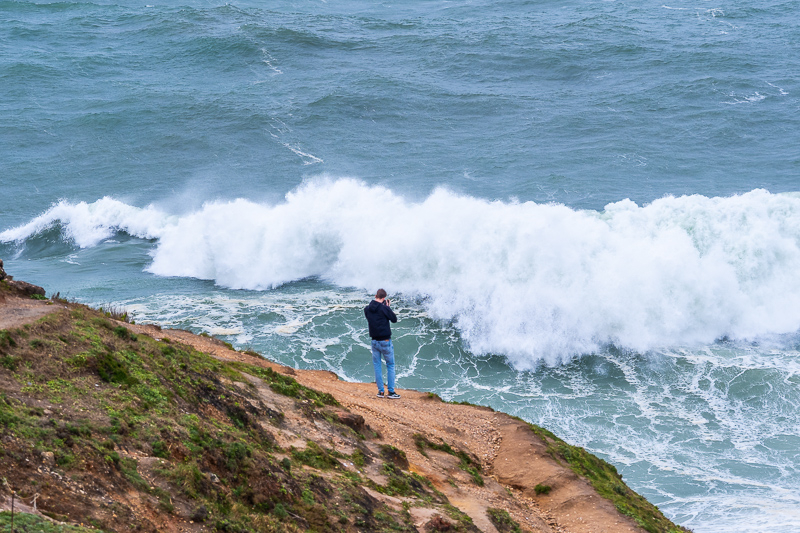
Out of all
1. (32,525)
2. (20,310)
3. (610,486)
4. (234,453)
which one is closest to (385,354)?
(610,486)

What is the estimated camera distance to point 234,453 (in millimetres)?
7855

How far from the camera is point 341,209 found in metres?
26.8

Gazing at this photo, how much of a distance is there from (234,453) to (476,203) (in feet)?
60.6

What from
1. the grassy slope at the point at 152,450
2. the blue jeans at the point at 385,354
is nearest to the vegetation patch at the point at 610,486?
the blue jeans at the point at 385,354

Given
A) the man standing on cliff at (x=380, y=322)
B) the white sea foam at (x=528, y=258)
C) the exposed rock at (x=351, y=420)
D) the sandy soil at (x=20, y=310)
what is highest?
the sandy soil at (x=20, y=310)

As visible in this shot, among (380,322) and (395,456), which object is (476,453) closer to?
(395,456)

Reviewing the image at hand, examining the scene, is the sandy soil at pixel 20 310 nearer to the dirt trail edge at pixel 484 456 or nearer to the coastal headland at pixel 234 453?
the coastal headland at pixel 234 453

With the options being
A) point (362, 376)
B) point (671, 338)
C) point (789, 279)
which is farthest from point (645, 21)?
point (362, 376)

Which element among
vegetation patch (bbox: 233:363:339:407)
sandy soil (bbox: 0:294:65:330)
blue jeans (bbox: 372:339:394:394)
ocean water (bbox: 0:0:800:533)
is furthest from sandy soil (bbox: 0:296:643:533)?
ocean water (bbox: 0:0:800:533)

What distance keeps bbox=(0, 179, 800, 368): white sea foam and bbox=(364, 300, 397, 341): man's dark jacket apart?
7619 mm

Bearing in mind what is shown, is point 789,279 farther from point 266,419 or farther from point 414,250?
point 266,419

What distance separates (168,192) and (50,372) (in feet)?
77.4

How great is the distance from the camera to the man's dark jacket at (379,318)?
1288 cm

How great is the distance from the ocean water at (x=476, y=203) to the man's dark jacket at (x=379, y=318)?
541 centimetres
